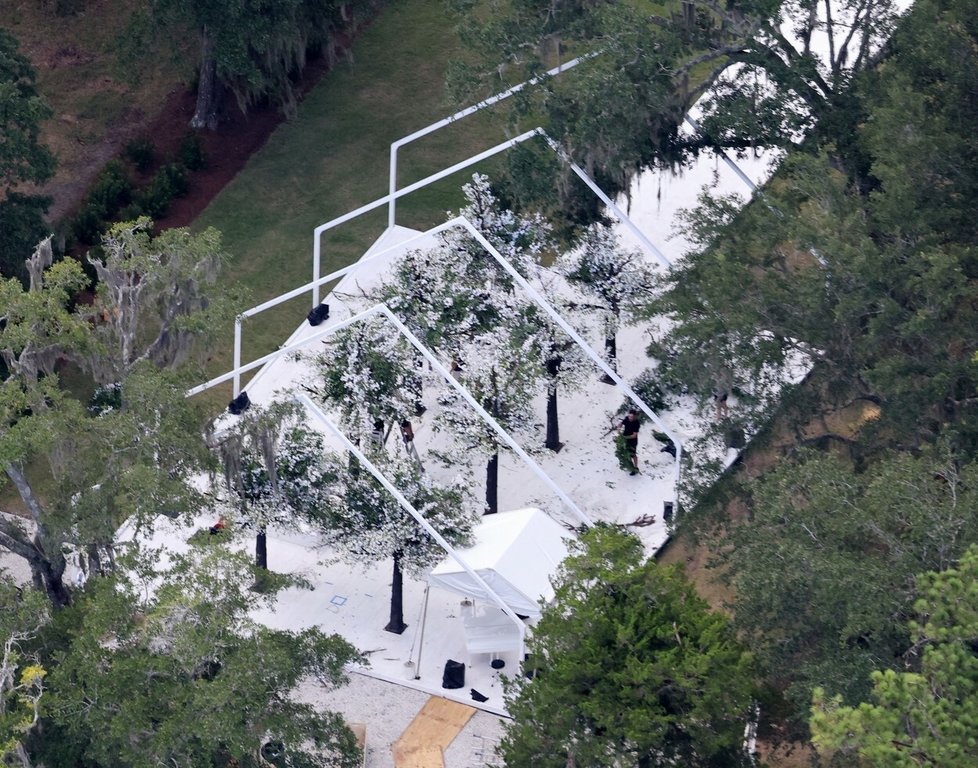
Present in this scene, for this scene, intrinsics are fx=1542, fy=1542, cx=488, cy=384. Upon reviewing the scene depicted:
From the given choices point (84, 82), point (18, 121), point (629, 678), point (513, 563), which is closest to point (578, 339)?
point (513, 563)

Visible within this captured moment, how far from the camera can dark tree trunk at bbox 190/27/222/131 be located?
3788 cm

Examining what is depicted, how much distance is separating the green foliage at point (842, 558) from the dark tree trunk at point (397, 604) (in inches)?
259

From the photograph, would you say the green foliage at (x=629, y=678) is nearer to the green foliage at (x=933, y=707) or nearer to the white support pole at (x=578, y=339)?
the green foliage at (x=933, y=707)

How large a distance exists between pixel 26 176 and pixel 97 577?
12568 mm

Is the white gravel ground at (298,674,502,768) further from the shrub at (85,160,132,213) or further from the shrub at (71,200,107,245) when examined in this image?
the shrub at (85,160,132,213)

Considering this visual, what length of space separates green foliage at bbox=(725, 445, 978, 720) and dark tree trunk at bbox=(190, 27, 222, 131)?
21202 mm

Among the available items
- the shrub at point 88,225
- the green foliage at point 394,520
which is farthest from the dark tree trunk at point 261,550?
the shrub at point 88,225

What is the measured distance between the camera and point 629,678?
20.3 meters

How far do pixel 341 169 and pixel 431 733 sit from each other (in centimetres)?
1704

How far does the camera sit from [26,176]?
3228 cm

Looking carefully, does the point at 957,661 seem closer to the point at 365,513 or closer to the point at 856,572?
the point at 856,572

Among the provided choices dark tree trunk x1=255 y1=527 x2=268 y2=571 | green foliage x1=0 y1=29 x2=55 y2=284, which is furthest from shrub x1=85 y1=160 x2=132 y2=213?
dark tree trunk x1=255 y1=527 x2=268 y2=571

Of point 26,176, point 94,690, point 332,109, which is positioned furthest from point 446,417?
point 332,109

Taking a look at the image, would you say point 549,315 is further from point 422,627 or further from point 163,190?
point 163,190
